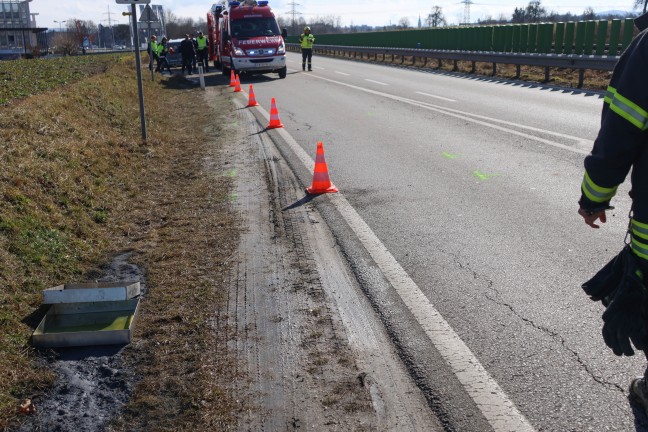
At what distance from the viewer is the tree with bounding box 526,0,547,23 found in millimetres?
61062

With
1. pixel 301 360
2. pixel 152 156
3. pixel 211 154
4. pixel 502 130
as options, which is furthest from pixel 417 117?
pixel 301 360

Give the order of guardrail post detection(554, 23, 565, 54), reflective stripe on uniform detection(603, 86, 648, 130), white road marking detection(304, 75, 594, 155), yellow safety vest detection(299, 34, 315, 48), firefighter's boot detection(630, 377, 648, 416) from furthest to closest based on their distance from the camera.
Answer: yellow safety vest detection(299, 34, 315, 48)
guardrail post detection(554, 23, 565, 54)
white road marking detection(304, 75, 594, 155)
firefighter's boot detection(630, 377, 648, 416)
reflective stripe on uniform detection(603, 86, 648, 130)

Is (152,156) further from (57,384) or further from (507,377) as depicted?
(507,377)

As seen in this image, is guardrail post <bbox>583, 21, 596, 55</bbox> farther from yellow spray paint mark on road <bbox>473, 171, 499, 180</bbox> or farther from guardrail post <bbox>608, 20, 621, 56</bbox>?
yellow spray paint mark on road <bbox>473, 171, 499, 180</bbox>

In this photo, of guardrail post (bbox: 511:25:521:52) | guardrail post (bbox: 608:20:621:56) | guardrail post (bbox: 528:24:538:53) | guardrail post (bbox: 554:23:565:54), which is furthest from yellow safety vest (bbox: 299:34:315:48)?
guardrail post (bbox: 608:20:621:56)

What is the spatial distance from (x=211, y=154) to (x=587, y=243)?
21.6 ft

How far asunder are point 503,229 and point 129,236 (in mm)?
3532

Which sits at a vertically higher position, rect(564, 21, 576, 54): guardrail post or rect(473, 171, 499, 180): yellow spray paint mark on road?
rect(564, 21, 576, 54): guardrail post

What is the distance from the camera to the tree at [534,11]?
61062 millimetres

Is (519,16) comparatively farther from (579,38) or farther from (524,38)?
(579,38)

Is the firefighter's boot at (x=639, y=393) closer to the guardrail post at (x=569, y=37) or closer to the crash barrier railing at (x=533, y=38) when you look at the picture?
the crash barrier railing at (x=533, y=38)

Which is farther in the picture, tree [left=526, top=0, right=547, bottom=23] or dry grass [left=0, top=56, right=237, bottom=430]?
tree [left=526, top=0, right=547, bottom=23]

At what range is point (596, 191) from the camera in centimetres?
295

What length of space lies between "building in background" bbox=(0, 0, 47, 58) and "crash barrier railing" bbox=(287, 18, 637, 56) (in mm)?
59201
